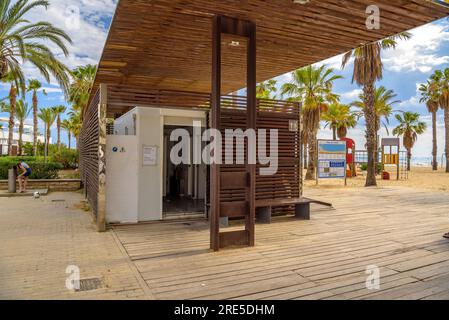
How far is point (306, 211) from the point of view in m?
8.55

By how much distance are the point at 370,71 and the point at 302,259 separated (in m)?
16.2

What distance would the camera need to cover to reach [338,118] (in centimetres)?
3606

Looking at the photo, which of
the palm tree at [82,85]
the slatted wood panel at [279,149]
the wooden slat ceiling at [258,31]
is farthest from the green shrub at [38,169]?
the slatted wood panel at [279,149]

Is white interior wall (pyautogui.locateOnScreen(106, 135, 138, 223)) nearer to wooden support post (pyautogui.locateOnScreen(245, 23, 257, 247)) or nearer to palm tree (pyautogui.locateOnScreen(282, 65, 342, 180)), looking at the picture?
wooden support post (pyautogui.locateOnScreen(245, 23, 257, 247))

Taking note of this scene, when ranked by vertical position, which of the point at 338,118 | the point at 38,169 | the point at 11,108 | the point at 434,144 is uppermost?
the point at 338,118

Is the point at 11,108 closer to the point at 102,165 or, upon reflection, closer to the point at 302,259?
the point at 102,165

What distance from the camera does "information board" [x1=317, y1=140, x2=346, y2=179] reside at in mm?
17562

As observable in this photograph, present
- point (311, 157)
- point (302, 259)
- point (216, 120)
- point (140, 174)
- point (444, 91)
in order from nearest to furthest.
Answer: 1. point (302, 259)
2. point (216, 120)
3. point (140, 174)
4. point (311, 157)
5. point (444, 91)

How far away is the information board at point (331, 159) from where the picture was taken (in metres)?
17.6

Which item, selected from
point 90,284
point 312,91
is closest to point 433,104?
point 312,91

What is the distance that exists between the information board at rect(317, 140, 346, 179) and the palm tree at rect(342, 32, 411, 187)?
5.20 feet
